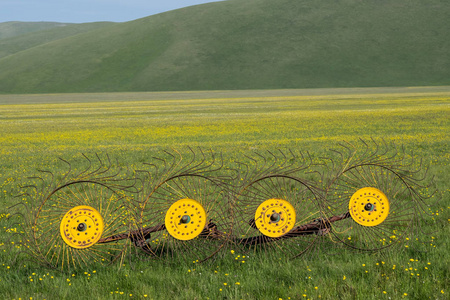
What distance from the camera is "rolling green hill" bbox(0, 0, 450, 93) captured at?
166 metres

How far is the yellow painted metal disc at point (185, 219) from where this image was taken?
542 centimetres

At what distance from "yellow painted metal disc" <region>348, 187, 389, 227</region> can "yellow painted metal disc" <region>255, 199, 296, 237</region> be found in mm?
889

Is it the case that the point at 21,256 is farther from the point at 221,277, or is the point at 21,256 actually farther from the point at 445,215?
the point at 445,215

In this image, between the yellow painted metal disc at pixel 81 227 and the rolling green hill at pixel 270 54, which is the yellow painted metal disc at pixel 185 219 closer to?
the yellow painted metal disc at pixel 81 227

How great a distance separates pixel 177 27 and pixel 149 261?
661ft

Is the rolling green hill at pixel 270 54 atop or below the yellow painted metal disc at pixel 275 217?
atop

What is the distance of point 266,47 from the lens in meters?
184

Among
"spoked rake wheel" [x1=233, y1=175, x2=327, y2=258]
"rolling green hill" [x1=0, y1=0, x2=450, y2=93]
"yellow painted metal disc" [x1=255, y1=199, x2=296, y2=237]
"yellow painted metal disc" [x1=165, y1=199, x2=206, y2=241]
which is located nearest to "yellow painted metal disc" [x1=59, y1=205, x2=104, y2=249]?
"yellow painted metal disc" [x1=165, y1=199, x2=206, y2=241]

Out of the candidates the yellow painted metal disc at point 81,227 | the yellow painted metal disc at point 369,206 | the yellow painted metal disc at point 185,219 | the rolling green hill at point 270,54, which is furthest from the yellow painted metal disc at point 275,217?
the rolling green hill at point 270,54

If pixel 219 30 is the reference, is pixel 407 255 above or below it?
below

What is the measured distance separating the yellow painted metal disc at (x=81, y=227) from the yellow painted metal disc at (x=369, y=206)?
3.27 metres

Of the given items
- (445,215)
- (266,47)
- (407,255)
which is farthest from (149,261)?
(266,47)

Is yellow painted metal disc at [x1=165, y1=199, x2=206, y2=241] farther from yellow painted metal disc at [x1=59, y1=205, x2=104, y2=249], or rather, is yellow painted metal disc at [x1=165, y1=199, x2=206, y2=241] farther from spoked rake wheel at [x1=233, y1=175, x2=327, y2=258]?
yellow painted metal disc at [x1=59, y1=205, x2=104, y2=249]

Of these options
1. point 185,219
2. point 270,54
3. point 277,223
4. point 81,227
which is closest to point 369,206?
point 277,223
